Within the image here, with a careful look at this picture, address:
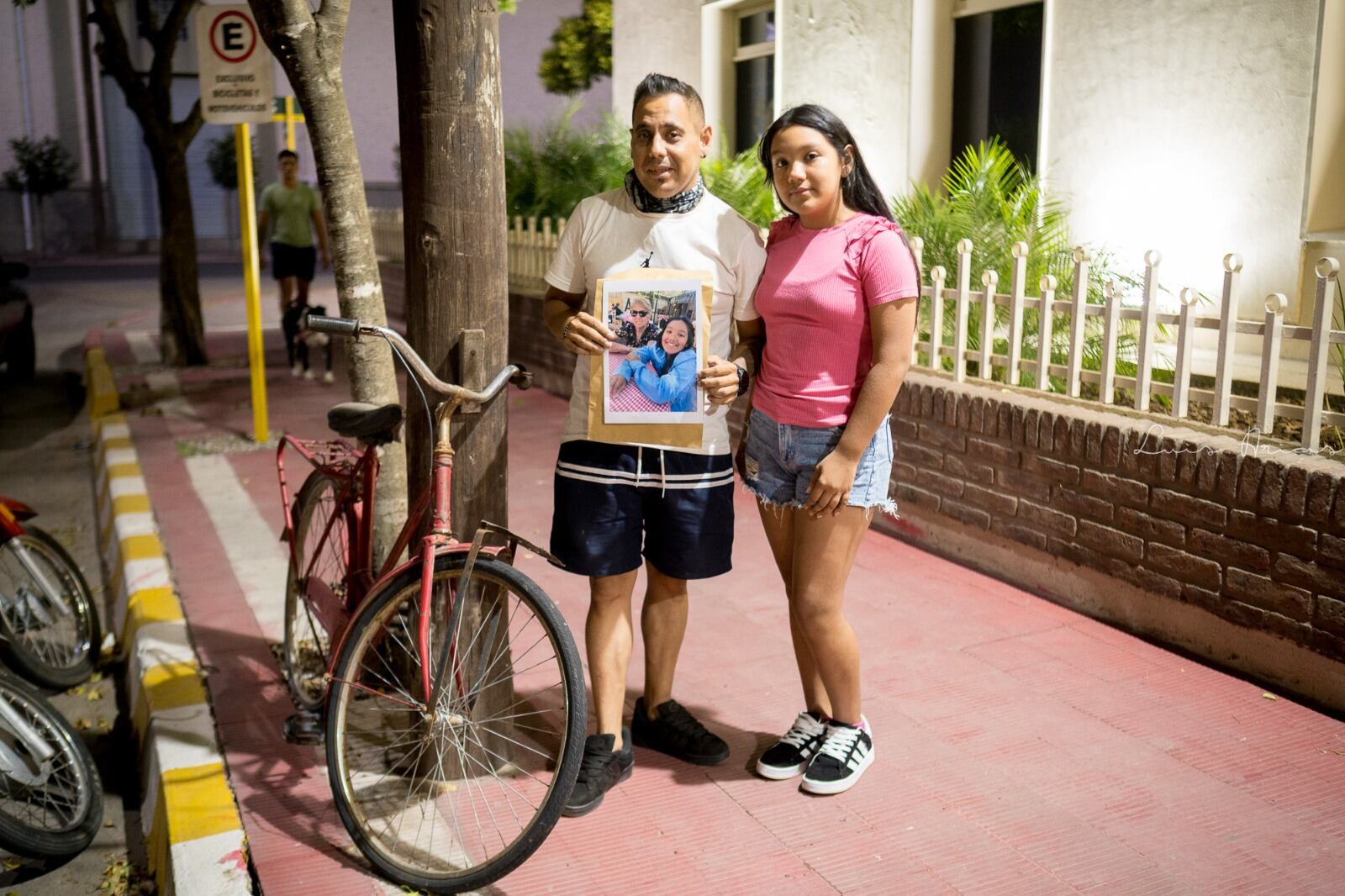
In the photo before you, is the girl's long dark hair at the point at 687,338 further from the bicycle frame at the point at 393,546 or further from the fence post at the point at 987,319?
the fence post at the point at 987,319

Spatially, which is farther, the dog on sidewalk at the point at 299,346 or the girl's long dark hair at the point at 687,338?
the dog on sidewalk at the point at 299,346

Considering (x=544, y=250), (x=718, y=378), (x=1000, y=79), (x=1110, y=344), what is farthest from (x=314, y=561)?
(x=544, y=250)

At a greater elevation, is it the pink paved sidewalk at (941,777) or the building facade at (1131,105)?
the building facade at (1131,105)

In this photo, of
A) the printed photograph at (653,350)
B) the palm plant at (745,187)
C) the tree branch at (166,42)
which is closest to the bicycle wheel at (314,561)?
the printed photograph at (653,350)

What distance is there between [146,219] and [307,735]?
4639 cm

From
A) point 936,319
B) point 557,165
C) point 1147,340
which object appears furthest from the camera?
point 557,165

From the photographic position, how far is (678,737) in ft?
12.4

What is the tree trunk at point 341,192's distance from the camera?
4406mm

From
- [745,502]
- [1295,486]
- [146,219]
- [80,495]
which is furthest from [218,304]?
[146,219]

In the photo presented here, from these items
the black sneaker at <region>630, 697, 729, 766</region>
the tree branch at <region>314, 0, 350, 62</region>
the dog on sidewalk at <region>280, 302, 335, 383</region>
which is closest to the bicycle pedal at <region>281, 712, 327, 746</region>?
the black sneaker at <region>630, 697, 729, 766</region>

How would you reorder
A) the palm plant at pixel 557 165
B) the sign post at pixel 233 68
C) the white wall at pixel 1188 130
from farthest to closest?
the palm plant at pixel 557 165
the sign post at pixel 233 68
the white wall at pixel 1188 130

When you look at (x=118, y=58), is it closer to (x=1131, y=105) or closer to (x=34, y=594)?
(x=34, y=594)

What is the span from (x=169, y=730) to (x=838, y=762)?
2.17 meters

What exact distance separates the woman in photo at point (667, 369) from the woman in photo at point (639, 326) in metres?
0.02
